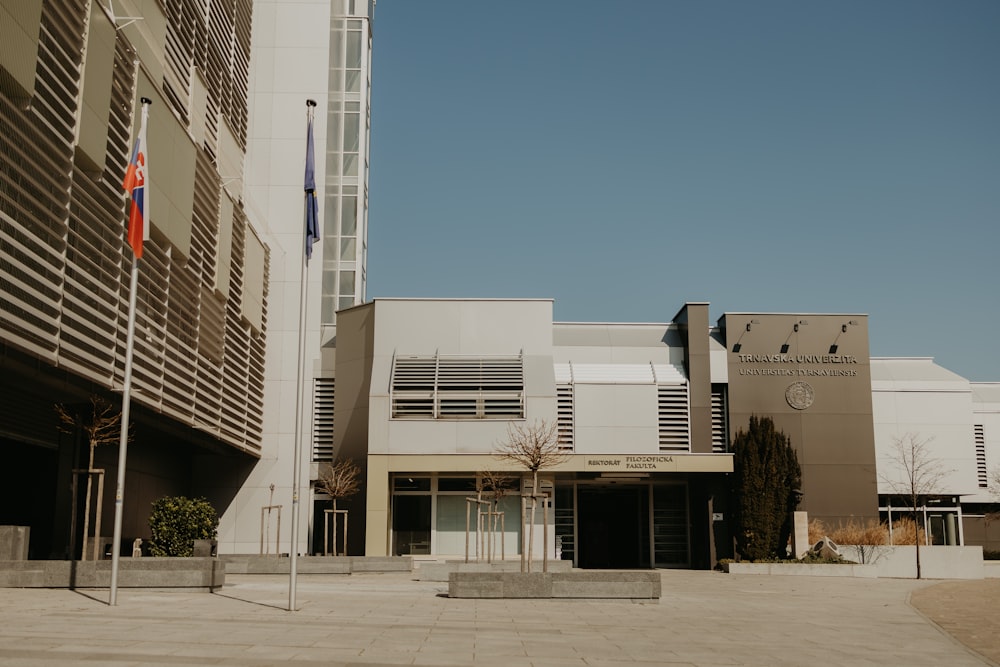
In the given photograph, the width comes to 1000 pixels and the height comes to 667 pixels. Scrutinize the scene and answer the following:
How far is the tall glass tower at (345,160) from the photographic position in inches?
1662

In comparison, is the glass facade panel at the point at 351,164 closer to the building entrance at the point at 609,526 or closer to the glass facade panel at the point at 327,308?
the glass facade panel at the point at 327,308

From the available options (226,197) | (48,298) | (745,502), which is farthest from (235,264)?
(745,502)

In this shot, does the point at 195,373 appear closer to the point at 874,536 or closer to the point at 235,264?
the point at 235,264

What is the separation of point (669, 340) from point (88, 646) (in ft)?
94.6

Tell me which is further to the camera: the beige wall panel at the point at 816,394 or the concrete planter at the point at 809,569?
the beige wall panel at the point at 816,394

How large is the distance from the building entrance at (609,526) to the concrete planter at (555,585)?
17.4 meters

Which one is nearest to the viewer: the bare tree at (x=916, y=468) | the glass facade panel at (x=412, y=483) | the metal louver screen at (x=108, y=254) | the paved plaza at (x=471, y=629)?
the paved plaza at (x=471, y=629)

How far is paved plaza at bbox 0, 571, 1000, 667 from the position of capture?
37.6 ft

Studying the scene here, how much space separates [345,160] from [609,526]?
18638 millimetres

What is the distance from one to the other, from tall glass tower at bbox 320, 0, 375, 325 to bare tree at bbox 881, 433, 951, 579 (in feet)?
71.9

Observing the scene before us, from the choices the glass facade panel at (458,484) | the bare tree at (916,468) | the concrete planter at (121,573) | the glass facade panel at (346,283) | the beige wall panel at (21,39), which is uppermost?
the glass facade panel at (346,283)

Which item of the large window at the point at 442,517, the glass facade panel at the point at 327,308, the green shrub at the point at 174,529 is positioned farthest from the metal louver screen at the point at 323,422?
the green shrub at the point at 174,529

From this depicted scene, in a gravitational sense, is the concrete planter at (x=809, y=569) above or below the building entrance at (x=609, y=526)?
below

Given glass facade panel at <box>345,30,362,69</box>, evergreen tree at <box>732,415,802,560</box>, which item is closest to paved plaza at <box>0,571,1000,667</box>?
evergreen tree at <box>732,415,802,560</box>
